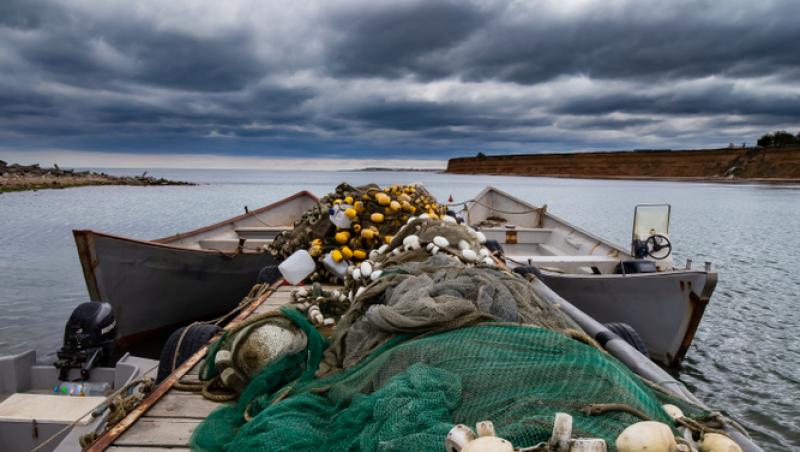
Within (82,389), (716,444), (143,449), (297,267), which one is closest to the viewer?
(716,444)

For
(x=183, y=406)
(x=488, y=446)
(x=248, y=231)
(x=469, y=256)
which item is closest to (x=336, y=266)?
(x=469, y=256)

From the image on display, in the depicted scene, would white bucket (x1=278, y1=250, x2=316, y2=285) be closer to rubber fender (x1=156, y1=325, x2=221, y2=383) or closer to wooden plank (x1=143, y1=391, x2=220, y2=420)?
rubber fender (x1=156, y1=325, x2=221, y2=383)

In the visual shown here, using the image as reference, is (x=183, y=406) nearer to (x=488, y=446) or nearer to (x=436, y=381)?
(x=436, y=381)

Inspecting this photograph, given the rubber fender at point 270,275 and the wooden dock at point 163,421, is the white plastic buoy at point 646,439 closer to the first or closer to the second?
the wooden dock at point 163,421

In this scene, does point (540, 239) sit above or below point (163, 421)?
below

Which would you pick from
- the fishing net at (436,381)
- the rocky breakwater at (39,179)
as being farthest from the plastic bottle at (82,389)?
the rocky breakwater at (39,179)

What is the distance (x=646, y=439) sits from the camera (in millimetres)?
1446

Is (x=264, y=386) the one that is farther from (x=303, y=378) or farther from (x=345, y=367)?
(x=345, y=367)

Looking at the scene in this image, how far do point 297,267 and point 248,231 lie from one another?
5.87m

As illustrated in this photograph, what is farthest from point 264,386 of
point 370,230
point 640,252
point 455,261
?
point 640,252

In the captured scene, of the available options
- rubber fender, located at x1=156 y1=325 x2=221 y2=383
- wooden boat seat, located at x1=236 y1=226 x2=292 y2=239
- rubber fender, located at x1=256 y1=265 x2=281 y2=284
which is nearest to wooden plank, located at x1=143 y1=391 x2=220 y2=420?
rubber fender, located at x1=156 y1=325 x2=221 y2=383

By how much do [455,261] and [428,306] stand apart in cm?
177

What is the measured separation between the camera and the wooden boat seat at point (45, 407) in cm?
400

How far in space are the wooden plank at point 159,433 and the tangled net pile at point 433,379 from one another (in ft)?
0.81
